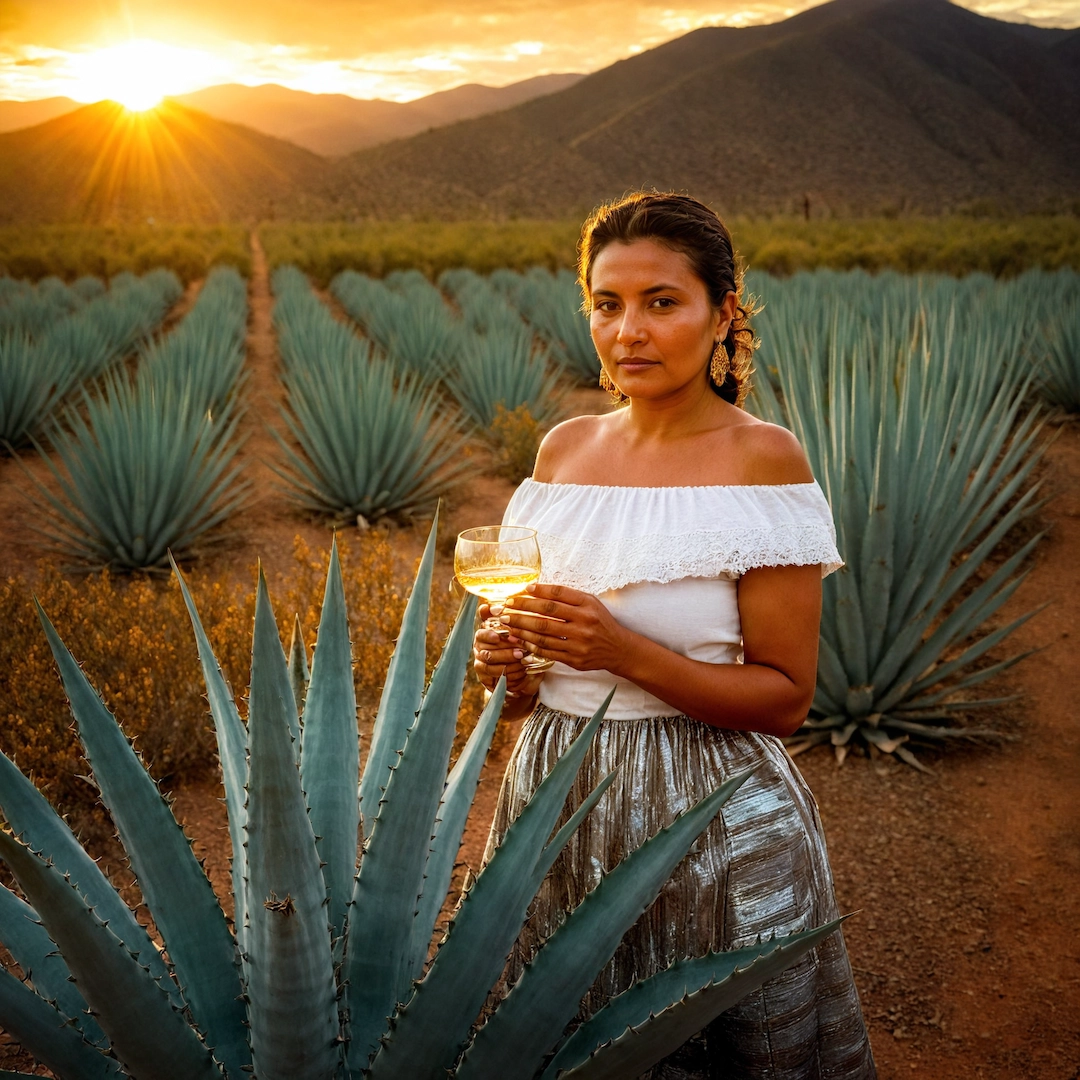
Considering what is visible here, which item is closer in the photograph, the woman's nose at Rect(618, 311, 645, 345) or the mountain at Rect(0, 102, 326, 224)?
the woman's nose at Rect(618, 311, 645, 345)

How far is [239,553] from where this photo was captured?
21.4 ft

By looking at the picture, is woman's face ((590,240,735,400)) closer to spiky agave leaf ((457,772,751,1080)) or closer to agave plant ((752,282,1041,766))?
spiky agave leaf ((457,772,751,1080))

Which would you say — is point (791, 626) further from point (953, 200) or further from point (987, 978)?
point (953, 200)

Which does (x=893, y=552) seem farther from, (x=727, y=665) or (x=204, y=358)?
(x=204, y=358)

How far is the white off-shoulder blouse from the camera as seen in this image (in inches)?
62.1

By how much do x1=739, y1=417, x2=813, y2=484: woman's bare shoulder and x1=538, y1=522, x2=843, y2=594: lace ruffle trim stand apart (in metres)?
0.11

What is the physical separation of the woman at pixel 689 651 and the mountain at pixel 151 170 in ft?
175

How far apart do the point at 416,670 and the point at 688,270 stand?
89 centimetres

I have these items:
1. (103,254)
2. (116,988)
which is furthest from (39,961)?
(103,254)

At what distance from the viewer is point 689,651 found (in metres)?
1.64

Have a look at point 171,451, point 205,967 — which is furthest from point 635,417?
point 171,451

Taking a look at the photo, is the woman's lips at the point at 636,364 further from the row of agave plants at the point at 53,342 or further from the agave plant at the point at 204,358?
the row of agave plants at the point at 53,342

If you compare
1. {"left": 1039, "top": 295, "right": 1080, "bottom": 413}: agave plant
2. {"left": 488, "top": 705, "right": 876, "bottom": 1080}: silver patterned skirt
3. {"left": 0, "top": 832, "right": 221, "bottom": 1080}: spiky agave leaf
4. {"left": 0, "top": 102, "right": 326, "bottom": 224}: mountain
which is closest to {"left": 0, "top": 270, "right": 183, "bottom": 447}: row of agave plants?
{"left": 488, "top": 705, "right": 876, "bottom": 1080}: silver patterned skirt

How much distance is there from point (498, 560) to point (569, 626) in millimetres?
158
